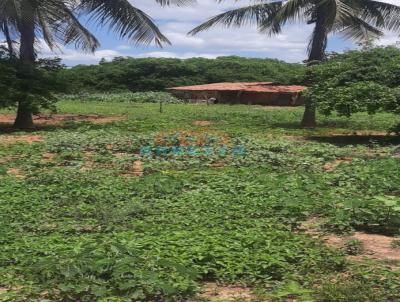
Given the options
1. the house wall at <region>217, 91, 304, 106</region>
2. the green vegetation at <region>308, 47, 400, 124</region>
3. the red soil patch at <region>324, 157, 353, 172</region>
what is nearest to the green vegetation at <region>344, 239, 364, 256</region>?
the red soil patch at <region>324, 157, 353, 172</region>

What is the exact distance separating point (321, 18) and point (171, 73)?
36387 millimetres

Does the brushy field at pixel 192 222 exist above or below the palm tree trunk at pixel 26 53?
below

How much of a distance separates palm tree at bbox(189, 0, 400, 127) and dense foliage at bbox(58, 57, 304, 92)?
3123cm

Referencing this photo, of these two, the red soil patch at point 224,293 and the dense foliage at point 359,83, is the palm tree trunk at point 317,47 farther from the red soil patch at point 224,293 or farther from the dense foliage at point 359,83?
the red soil patch at point 224,293

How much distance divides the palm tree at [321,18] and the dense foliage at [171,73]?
31.2 metres

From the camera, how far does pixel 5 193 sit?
715 cm

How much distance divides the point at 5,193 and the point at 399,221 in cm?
455

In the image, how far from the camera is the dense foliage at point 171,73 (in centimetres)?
5188

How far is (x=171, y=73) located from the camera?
176ft

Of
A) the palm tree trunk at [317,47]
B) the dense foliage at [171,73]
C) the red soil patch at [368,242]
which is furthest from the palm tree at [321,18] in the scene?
the dense foliage at [171,73]

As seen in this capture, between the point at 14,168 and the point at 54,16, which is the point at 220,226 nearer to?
the point at 14,168

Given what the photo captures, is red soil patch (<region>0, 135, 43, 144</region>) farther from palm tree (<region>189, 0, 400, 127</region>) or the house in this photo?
the house

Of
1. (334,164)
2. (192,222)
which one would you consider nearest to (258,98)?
(334,164)

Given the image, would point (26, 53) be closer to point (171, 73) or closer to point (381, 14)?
point (381, 14)
